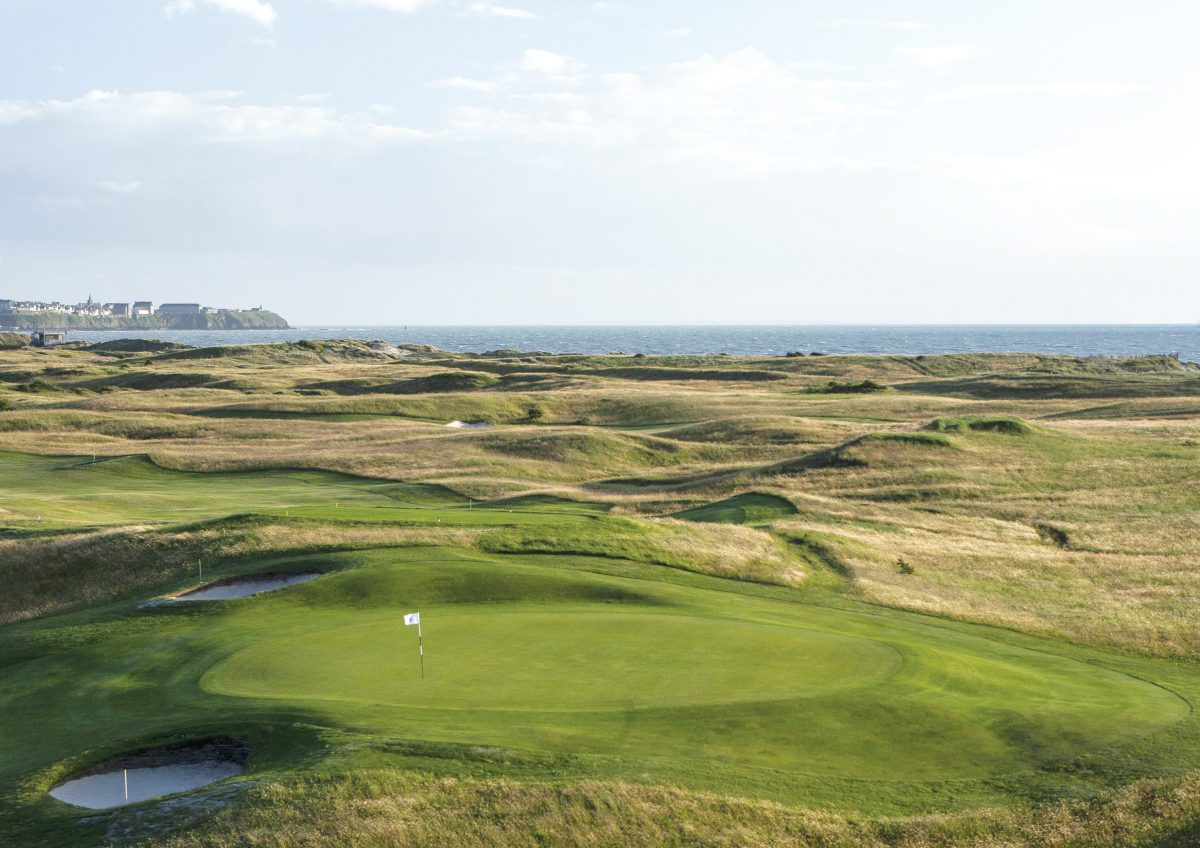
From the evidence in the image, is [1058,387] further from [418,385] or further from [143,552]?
[143,552]

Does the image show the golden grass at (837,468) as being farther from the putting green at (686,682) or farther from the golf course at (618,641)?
the putting green at (686,682)

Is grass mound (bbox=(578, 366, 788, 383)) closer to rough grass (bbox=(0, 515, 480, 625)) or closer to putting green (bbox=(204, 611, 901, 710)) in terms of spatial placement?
rough grass (bbox=(0, 515, 480, 625))

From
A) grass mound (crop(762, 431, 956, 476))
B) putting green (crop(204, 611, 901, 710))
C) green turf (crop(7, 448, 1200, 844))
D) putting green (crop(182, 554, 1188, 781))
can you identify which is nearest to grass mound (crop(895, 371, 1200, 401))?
grass mound (crop(762, 431, 956, 476))

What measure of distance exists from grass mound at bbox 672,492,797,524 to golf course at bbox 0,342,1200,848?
44 centimetres

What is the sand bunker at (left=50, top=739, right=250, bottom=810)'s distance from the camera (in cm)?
1659

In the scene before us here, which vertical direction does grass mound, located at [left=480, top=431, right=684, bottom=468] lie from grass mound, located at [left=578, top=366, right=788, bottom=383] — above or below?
below

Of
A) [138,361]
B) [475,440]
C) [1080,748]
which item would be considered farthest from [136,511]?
[138,361]

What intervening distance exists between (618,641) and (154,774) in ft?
Answer: 30.1

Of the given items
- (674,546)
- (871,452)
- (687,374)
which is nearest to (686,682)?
(674,546)

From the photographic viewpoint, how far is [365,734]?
1695cm

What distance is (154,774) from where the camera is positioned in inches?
683

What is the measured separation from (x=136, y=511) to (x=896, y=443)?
35.6 meters

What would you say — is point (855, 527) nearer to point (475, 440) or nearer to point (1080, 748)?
point (1080, 748)

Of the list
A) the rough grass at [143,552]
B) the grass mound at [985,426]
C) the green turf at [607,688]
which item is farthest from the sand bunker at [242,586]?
the grass mound at [985,426]
